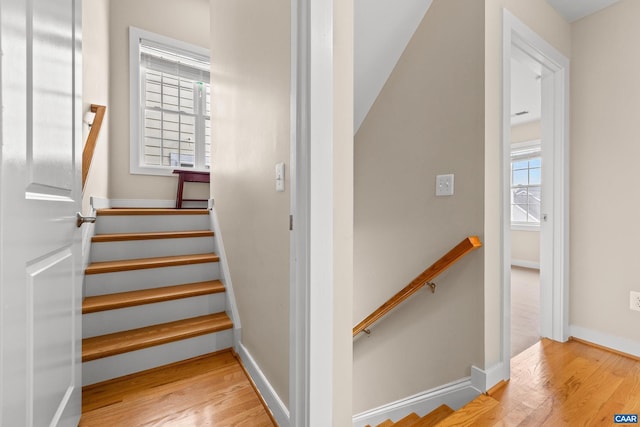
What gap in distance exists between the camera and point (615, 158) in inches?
79.5

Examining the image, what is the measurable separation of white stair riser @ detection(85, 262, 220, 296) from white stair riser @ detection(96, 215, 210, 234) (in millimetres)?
535

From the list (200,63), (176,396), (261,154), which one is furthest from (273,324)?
(200,63)

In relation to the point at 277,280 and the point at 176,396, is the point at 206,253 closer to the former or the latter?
the point at 176,396

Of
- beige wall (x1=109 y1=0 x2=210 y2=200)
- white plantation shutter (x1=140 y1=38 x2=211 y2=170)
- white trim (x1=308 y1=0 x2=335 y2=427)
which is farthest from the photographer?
white plantation shutter (x1=140 y1=38 x2=211 y2=170)

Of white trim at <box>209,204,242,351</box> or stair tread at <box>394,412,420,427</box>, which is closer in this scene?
stair tread at <box>394,412,420,427</box>

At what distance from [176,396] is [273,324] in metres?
0.64

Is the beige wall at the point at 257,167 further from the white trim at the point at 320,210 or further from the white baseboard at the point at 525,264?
the white baseboard at the point at 525,264

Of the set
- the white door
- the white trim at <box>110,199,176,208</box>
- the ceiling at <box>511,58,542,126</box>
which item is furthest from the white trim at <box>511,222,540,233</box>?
the white door

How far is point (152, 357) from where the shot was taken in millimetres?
1577

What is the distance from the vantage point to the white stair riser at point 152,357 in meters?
1.45

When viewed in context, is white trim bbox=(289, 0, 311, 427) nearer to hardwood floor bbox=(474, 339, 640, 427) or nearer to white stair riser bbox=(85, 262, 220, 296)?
hardwood floor bbox=(474, 339, 640, 427)

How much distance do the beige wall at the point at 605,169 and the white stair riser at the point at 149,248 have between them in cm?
299

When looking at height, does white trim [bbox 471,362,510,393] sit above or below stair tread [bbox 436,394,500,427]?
above

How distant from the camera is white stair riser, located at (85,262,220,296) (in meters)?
1.75
